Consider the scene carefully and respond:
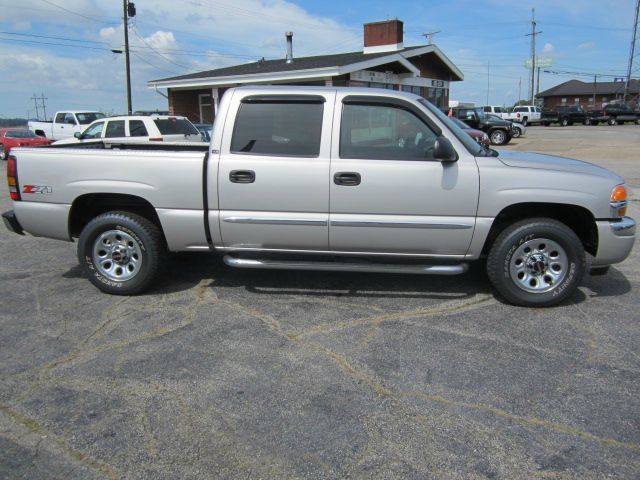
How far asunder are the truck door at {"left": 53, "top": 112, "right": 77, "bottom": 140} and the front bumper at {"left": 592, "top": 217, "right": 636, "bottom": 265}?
2292cm

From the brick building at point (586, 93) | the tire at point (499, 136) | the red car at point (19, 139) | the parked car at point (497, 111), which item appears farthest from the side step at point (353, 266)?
the brick building at point (586, 93)

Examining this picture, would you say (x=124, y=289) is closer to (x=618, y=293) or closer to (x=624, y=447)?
(x=624, y=447)

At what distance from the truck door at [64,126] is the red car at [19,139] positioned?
1.13 m

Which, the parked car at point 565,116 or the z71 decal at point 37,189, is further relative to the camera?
the parked car at point 565,116

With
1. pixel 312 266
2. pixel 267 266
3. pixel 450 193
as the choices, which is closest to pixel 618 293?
pixel 450 193

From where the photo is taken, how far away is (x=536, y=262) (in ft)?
15.1

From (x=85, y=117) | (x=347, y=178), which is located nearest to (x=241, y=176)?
(x=347, y=178)

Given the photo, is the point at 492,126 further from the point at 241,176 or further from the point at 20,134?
the point at 241,176

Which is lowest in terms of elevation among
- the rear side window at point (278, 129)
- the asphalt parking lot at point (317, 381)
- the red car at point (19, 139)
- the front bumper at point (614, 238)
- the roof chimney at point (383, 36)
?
the asphalt parking lot at point (317, 381)

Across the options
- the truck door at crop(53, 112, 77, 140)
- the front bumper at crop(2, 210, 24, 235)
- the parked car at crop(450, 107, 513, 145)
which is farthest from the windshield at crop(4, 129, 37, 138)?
the parked car at crop(450, 107, 513, 145)

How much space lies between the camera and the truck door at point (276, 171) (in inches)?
179

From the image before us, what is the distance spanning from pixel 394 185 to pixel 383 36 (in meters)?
26.6

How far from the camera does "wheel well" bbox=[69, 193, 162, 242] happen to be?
496 cm

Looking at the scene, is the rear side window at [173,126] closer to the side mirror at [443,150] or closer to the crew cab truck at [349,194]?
the crew cab truck at [349,194]
